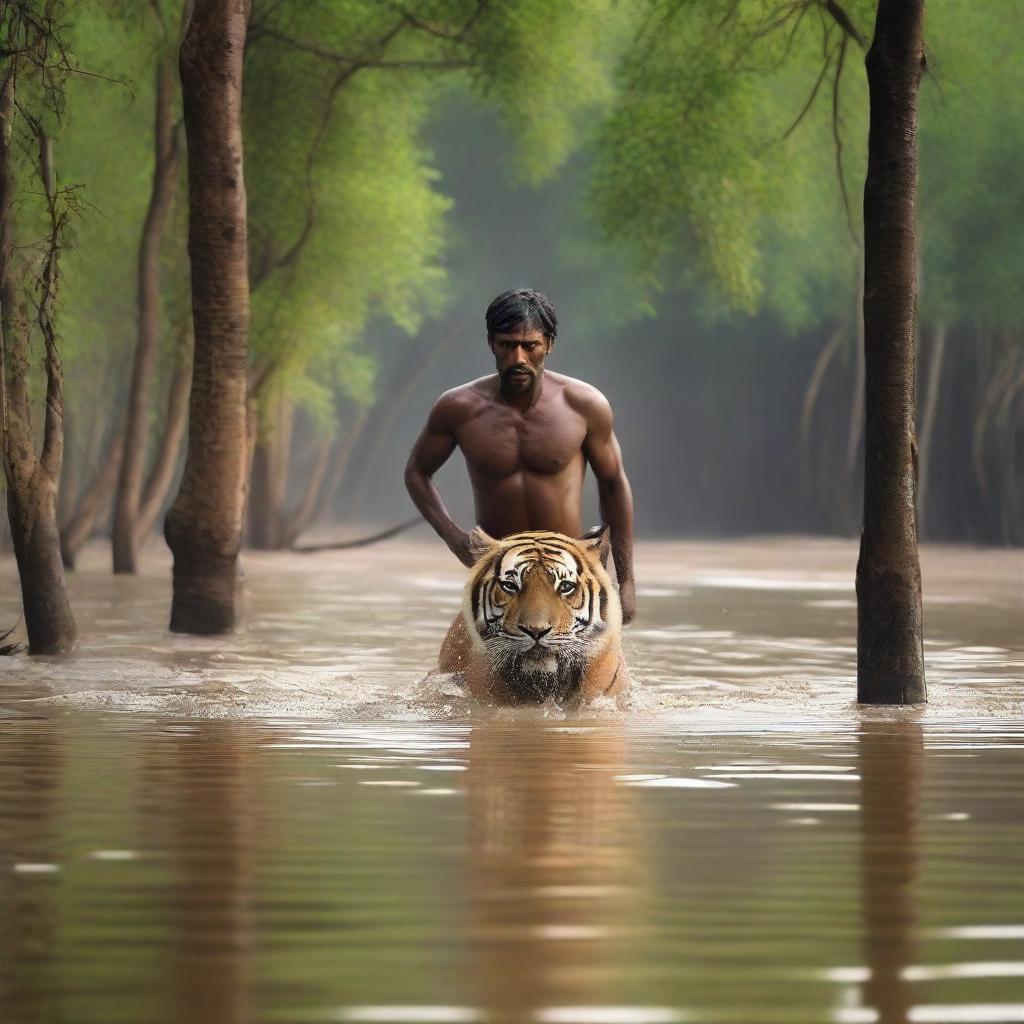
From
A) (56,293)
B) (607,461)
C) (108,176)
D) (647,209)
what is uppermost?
(108,176)

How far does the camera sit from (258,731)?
873 cm

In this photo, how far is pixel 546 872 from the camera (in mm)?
5164

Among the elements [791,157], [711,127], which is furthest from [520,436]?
[791,157]

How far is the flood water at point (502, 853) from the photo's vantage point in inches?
155

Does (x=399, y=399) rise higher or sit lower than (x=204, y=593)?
higher

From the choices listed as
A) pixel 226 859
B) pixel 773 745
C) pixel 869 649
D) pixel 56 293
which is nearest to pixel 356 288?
pixel 56 293

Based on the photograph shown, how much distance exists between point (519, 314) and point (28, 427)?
4592 millimetres

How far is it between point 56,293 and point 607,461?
15.0 ft

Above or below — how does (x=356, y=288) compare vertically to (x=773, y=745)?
above

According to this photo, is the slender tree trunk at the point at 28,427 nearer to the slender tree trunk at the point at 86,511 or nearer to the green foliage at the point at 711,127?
the green foliage at the point at 711,127

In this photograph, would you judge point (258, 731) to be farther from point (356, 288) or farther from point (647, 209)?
point (356, 288)

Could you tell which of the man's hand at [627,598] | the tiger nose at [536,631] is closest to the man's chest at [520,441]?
the man's hand at [627,598]

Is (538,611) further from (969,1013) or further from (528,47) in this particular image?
(528,47)

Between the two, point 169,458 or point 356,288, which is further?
point 356,288
